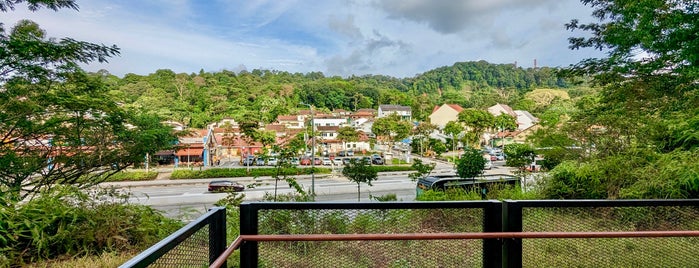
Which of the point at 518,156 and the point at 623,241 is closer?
the point at 623,241

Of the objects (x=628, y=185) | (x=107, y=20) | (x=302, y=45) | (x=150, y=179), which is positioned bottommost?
(x=150, y=179)

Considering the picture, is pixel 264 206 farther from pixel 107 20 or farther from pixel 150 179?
pixel 150 179

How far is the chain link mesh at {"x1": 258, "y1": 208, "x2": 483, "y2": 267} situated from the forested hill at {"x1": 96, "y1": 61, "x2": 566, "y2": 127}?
13.9 m

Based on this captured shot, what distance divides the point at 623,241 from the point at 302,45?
55.7 ft

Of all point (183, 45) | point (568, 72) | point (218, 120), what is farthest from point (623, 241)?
point (218, 120)

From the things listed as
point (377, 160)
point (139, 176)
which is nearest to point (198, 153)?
point (139, 176)

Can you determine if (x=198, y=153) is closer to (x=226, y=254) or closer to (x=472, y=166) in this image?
(x=472, y=166)

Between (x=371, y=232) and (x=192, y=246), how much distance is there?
63cm

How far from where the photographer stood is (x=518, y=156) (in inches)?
412

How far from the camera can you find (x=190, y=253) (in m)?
0.90

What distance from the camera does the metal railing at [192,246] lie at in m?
0.67

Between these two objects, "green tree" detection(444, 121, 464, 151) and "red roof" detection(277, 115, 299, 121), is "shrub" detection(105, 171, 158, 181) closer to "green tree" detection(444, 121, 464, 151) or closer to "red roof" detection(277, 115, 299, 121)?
"red roof" detection(277, 115, 299, 121)

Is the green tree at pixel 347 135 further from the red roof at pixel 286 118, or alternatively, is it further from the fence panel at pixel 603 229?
the fence panel at pixel 603 229

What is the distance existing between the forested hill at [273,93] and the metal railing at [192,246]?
13.9 metres
